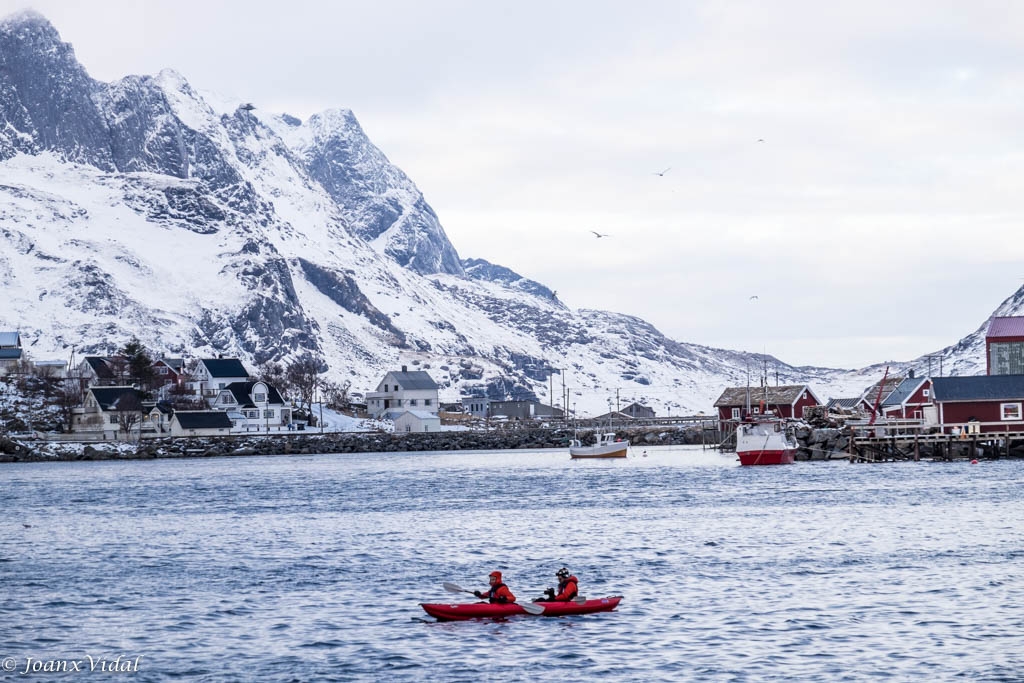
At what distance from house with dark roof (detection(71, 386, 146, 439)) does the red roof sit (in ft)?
385

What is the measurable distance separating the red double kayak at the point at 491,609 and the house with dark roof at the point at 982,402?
91.7 m

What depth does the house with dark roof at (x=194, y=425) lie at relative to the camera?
195375 millimetres

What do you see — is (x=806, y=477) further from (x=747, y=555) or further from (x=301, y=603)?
(x=301, y=603)

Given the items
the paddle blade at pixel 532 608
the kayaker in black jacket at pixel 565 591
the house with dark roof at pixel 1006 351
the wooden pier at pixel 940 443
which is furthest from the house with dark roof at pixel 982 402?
Answer: the paddle blade at pixel 532 608

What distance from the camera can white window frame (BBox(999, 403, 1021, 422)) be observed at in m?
124

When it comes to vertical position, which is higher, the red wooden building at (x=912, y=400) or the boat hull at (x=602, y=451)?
the red wooden building at (x=912, y=400)

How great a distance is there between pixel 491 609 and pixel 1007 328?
119 metres

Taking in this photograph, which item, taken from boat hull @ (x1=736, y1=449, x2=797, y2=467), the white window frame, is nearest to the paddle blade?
boat hull @ (x1=736, y1=449, x2=797, y2=467)

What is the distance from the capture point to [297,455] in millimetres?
180875

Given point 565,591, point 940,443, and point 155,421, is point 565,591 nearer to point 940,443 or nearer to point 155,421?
point 940,443

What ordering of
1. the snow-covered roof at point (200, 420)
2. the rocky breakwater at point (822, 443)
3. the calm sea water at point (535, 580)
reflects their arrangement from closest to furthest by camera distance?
1. the calm sea water at point (535, 580)
2. the rocky breakwater at point (822, 443)
3. the snow-covered roof at point (200, 420)

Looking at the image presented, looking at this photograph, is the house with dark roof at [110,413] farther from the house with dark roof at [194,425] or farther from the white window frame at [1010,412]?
the white window frame at [1010,412]

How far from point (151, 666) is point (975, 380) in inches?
4173

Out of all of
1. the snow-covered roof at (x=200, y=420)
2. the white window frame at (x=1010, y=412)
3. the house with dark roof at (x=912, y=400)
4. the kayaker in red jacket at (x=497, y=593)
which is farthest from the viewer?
the snow-covered roof at (x=200, y=420)
